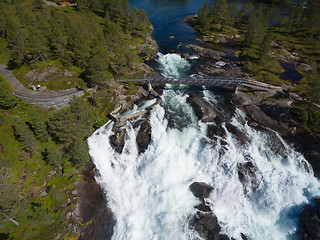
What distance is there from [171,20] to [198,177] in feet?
410

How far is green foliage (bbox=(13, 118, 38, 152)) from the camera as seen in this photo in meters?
36.7

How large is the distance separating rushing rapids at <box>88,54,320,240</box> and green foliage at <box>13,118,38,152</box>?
1264 cm

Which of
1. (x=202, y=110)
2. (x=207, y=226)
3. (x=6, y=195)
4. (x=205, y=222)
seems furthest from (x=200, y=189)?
(x=6, y=195)

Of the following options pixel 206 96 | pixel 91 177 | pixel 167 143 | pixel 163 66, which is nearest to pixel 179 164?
pixel 167 143

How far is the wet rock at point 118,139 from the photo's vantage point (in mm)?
45500

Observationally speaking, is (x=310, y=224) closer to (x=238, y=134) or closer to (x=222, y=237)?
(x=222, y=237)

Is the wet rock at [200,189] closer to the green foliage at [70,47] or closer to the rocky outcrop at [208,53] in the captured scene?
the green foliage at [70,47]

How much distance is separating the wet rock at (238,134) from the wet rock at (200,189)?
14.4 m

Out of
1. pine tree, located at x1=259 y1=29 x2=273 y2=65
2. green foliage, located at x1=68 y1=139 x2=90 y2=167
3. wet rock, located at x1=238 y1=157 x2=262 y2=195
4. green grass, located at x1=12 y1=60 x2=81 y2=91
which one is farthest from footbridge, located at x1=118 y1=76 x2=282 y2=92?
green foliage, located at x1=68 y1=139 x2=90 y2=167

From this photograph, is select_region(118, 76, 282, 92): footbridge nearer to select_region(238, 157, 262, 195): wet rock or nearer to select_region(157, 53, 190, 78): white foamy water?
select_region(157, 53, 190, 78): white foamy water

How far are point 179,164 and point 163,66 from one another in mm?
49147

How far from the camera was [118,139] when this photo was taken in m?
45.8

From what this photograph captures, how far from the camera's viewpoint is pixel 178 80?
5919 centimetres

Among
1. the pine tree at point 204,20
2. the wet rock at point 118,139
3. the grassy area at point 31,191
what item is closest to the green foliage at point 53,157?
the grassy area at point 31,191
